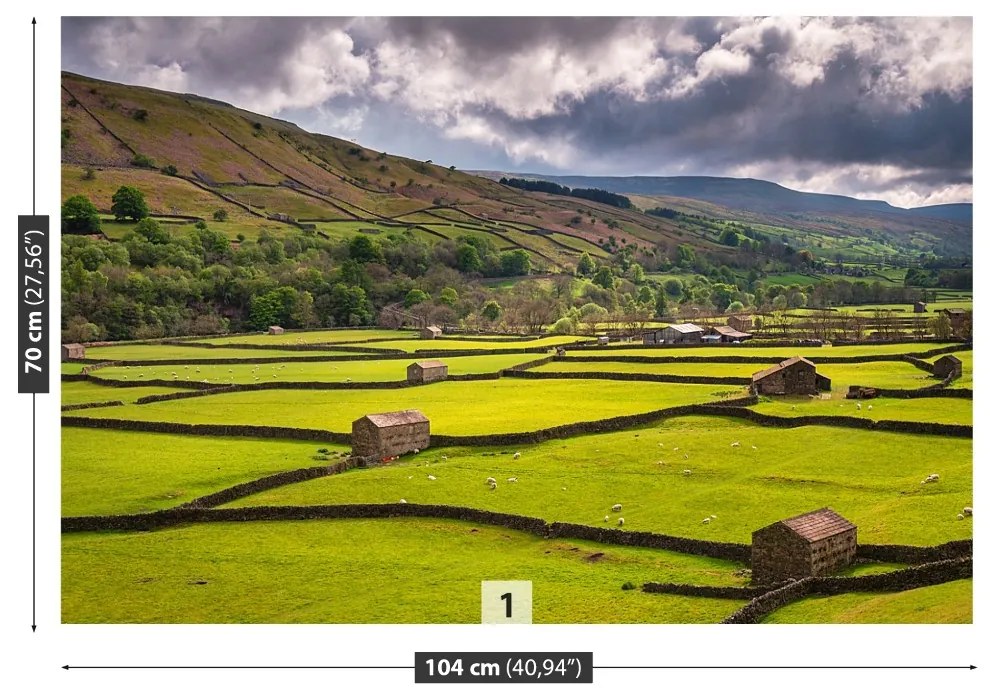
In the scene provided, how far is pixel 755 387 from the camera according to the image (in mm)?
37531

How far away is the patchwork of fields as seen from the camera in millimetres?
17859

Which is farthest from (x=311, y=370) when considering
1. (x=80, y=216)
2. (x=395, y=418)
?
(x=80, y=216)

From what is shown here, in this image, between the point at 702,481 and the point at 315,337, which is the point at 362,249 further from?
the point at 702,481

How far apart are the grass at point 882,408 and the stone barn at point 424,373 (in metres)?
15.5

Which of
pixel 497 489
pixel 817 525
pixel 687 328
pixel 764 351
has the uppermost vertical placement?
pixel 687 328

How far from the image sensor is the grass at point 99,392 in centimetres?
4103

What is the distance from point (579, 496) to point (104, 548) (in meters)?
11.2

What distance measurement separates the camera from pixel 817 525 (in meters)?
18.1

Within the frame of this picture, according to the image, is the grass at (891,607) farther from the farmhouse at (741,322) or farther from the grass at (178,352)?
the farmhouse at (741,322)

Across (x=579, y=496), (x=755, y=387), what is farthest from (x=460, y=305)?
(x=579, y=496)

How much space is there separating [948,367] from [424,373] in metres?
21.8

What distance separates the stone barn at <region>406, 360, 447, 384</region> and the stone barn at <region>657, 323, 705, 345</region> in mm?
20095

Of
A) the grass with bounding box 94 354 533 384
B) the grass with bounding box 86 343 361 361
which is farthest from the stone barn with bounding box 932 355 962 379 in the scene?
the grass with bounding box 86 343 361 361

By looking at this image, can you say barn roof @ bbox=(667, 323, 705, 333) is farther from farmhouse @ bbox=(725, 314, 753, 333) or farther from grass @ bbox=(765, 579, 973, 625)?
grass @ bbox=(765, 579, 973, 625)
